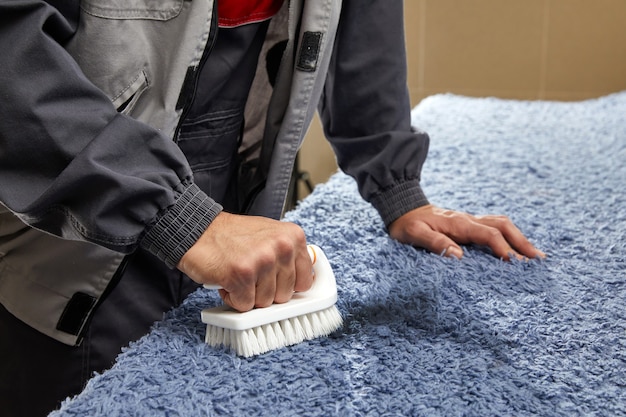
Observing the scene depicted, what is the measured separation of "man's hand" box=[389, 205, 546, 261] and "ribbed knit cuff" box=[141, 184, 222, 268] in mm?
332

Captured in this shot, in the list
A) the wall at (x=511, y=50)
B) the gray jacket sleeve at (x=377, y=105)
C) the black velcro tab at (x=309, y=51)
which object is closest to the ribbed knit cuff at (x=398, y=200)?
the gray jacket sleeve at (x=377, y=105)

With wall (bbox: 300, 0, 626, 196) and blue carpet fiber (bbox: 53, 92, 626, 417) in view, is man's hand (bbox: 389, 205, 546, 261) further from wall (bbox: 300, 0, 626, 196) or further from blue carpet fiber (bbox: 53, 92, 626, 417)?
wall (bbox: 300, 0, 626, 196)

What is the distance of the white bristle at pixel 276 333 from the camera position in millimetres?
571

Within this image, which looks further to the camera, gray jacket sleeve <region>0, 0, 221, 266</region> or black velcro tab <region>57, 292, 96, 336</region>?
black velcro tab <region>57, 292, 96, 336</region>

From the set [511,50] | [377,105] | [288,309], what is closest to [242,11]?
[377,105]

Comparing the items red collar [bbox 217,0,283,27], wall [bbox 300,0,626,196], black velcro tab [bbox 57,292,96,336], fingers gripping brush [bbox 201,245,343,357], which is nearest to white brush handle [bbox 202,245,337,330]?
fingers gripping brush [bbox 201,245,343,357]

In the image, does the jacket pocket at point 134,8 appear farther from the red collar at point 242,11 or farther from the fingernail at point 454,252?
the fingernail at point 454,252

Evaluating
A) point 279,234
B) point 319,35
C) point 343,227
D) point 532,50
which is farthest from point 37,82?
point 532,50

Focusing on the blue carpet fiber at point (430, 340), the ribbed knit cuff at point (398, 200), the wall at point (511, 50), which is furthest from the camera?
the wall at point (511, 50)

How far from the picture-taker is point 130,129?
570 millimetres

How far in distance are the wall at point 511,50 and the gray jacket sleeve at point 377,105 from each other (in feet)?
4.02

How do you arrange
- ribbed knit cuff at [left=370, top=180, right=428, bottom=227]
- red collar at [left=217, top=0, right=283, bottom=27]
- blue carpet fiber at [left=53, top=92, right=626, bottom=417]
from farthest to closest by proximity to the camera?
ribbed knit cuff at [left=370, top=180, right=428, bottom=227] → red collar at [left=217, top=0, right=283, bottom=27] → blue carpet fiber at [left=53, top=92, right=626, bottom=417]

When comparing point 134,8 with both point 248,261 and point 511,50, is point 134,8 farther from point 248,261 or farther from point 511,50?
point 511,50

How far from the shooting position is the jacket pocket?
2.06ft
